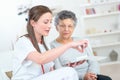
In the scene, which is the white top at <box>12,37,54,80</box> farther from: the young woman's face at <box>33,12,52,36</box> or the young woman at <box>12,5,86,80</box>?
the young woman's face at <box>33,12,52,36</box>

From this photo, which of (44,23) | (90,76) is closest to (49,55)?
(44,23)

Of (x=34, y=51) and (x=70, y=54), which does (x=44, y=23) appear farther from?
(x=70, y=54)

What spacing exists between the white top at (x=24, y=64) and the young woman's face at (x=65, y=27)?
0.57 metres

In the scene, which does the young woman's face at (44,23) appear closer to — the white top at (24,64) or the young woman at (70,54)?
the white top at (24,64)

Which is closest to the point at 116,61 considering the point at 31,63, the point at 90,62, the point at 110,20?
the point at 110,20

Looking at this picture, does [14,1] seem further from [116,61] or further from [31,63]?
[31,63]

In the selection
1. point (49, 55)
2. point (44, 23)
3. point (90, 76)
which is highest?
point (44, 23)

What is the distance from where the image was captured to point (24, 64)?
1.44 m

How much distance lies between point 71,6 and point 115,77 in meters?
1.56

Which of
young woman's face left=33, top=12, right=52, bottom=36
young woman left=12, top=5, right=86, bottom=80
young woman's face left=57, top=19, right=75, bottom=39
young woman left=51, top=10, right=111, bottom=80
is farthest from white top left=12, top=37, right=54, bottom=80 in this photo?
young woman's face left=57, top=19, right=75, bottom=39

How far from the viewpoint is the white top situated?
1.41 metres

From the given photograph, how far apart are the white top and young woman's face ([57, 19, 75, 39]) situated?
0.57m

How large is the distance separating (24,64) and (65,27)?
635 millimetres

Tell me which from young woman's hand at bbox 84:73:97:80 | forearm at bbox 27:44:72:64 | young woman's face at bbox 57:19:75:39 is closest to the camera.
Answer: forearm at bbox 27:44:72:64
